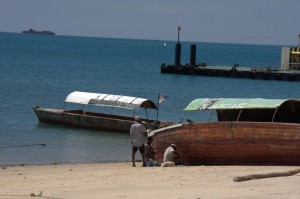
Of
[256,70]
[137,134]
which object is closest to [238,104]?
[137,134]

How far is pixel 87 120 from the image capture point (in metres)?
35.2

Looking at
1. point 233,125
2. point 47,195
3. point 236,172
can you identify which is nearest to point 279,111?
point 233,125

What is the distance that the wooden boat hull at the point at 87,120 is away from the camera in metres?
34.0

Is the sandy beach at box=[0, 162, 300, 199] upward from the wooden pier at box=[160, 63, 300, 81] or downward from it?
upward

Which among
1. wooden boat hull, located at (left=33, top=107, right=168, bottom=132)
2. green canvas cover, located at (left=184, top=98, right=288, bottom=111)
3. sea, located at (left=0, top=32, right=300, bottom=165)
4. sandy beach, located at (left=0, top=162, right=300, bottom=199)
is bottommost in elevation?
sea, located at (left=0, top=32, right=300, bottom=165)

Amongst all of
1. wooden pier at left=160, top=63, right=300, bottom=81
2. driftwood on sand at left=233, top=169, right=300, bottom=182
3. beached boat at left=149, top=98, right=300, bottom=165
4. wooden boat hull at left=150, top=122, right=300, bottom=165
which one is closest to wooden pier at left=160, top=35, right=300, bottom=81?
wooden pier at left=160, top=63, right=300, bottom=81

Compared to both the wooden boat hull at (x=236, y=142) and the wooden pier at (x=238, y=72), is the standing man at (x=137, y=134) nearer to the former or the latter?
the wooden boat hull at (x=236, y=142)

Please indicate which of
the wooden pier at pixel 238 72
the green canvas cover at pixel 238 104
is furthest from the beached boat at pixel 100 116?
the wooden pier at pixel 238 72

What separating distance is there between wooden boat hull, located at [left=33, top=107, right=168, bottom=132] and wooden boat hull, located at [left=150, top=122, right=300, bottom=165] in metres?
10.7

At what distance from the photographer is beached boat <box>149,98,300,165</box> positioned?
19.4m

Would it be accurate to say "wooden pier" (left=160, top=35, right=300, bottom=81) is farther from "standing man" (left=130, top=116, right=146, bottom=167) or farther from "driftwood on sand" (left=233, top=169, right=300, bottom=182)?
"driftwood on sand" (left=233, top=169, right=300, bottom=182)

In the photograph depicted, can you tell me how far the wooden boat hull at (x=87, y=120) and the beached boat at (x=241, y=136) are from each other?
398 inches

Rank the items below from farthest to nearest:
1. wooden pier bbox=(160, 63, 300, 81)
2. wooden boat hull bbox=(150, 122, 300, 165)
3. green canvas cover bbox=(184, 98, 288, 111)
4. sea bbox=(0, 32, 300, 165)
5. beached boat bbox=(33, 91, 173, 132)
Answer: wooden pier bbox=(160, 63, 300, 81)
beached boat bbox=(33, 91, 173, 132)
sea bbox=(0, 32, 300, 165)
green canvas cover bbox=(184, 98, 288, 111)
wooden boat hull bbox=(150, 122, 300, 165)

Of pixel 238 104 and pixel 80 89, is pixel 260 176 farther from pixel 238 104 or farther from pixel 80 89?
pixel 80 89
